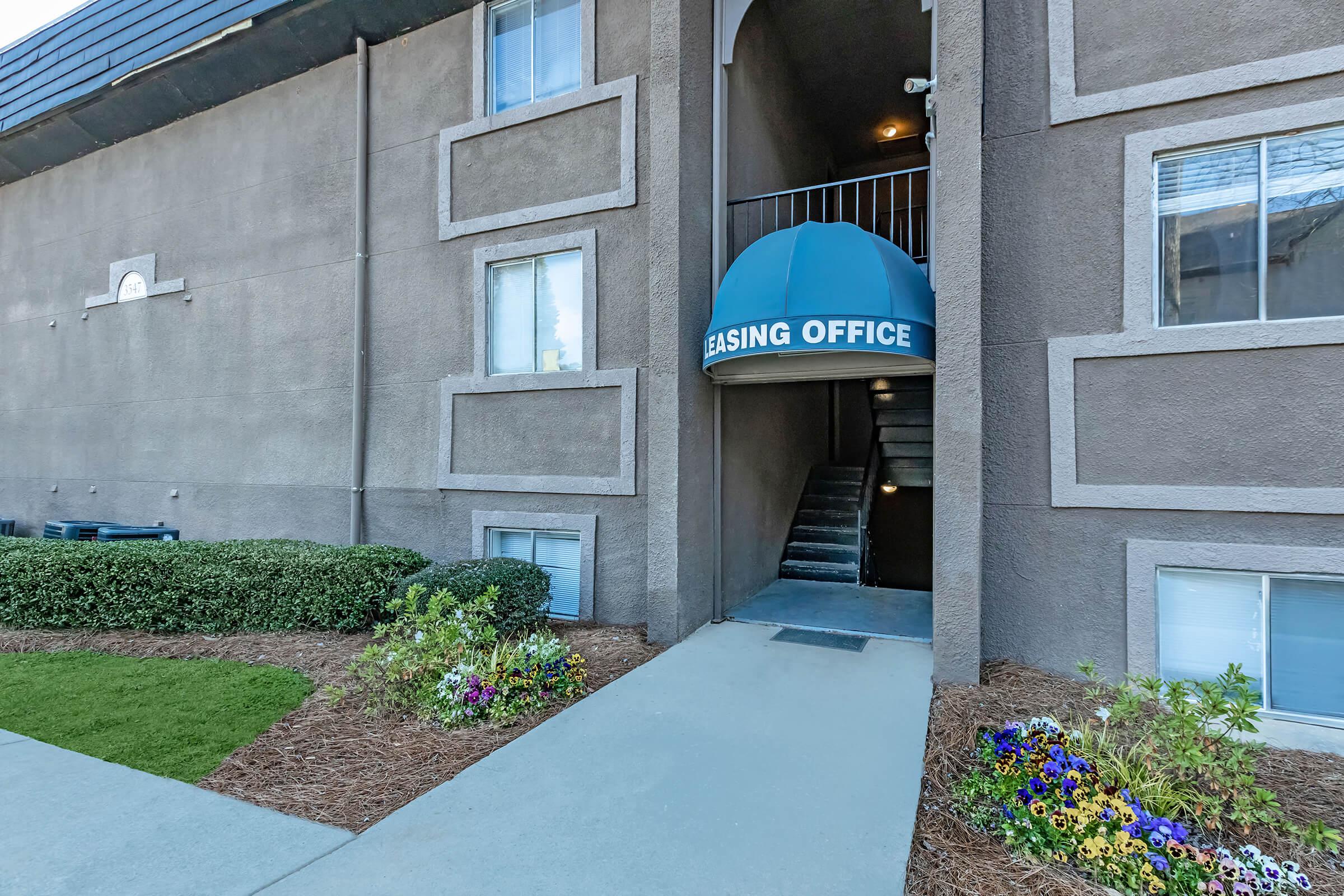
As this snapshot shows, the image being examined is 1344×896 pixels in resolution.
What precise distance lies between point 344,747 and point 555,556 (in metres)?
A: 3.34

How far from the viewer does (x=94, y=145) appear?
1142 cm

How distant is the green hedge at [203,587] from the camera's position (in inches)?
268

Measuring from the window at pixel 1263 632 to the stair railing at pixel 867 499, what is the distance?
3918 mm

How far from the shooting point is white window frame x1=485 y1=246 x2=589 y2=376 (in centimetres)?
717

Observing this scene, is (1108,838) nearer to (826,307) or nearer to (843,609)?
(826,307)

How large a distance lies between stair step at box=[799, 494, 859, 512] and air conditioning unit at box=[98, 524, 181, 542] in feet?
30.6

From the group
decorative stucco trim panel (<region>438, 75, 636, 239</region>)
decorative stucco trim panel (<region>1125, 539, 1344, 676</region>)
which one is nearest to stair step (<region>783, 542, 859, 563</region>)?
decorative stucco trim panel (<region>1125, 539, 1344, 676</region>)

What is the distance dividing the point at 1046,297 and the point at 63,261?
15.6 metres

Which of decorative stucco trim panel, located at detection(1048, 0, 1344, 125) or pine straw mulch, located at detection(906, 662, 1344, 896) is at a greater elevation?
decorative stucco trim panel, located at detection(1048, 0, 1344, 125)

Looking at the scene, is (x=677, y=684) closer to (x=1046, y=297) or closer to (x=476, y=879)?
(x=476, y=879)

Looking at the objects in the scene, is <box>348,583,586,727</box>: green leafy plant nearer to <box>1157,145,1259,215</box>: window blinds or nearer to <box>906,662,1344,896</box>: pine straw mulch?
<box>906,662,1344,896</box>: pine straw mulch

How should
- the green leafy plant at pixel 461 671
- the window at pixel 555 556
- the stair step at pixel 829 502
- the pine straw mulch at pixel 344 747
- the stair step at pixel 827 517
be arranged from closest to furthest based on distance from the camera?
the pine straw mulch at pixel 344 747
the green leafy plant at pixel 461 671
the window at pixel 555 556
the stair step at pixel 827 517
the stair step at pixel 829 502

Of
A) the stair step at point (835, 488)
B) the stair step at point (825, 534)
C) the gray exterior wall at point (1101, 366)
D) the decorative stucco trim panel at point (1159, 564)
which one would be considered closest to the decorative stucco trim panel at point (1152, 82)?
the gray exterior wall at point (1101, 366)

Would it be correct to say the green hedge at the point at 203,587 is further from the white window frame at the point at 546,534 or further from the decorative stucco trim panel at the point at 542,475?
the decorative stucco trim panel at the point at 542,475
